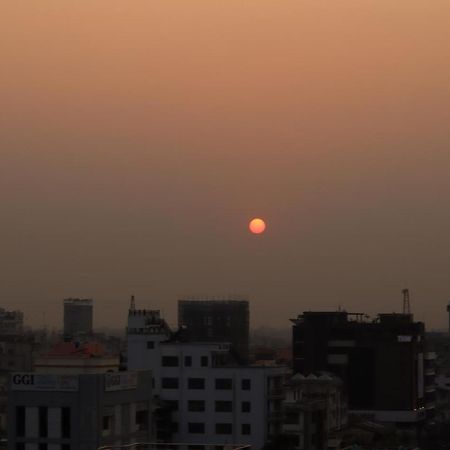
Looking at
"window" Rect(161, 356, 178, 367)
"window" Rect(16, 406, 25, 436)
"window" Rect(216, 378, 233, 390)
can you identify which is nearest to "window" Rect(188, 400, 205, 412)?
"window" Rect(216, 378, 233, 390)

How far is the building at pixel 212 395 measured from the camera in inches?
1628

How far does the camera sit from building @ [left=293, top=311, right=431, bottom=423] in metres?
63.1

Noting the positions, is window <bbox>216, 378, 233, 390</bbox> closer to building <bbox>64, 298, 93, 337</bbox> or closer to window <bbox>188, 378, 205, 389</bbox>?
window <bbox>188, 378, 205, 389</bbox>

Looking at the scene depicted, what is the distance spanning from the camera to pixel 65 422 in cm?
3155

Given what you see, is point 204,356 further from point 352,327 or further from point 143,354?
point 352,327

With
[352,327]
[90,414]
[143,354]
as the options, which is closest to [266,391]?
[143,354]

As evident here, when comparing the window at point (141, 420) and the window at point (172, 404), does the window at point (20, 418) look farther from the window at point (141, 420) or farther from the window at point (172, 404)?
the window at point (172, 404)

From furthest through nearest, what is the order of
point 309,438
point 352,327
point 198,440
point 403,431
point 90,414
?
1. point 352,327
2. point 403,431
3. point 309,438
4. point 198,440
5. point 90,414

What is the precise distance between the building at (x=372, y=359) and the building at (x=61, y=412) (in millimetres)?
31622

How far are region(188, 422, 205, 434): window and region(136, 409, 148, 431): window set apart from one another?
7.13m

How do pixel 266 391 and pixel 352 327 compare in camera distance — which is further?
pixel 352 327

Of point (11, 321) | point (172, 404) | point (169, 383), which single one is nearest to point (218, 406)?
point (172, 404)

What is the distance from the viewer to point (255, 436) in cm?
4138

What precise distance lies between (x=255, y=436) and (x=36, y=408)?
11.1 meters
